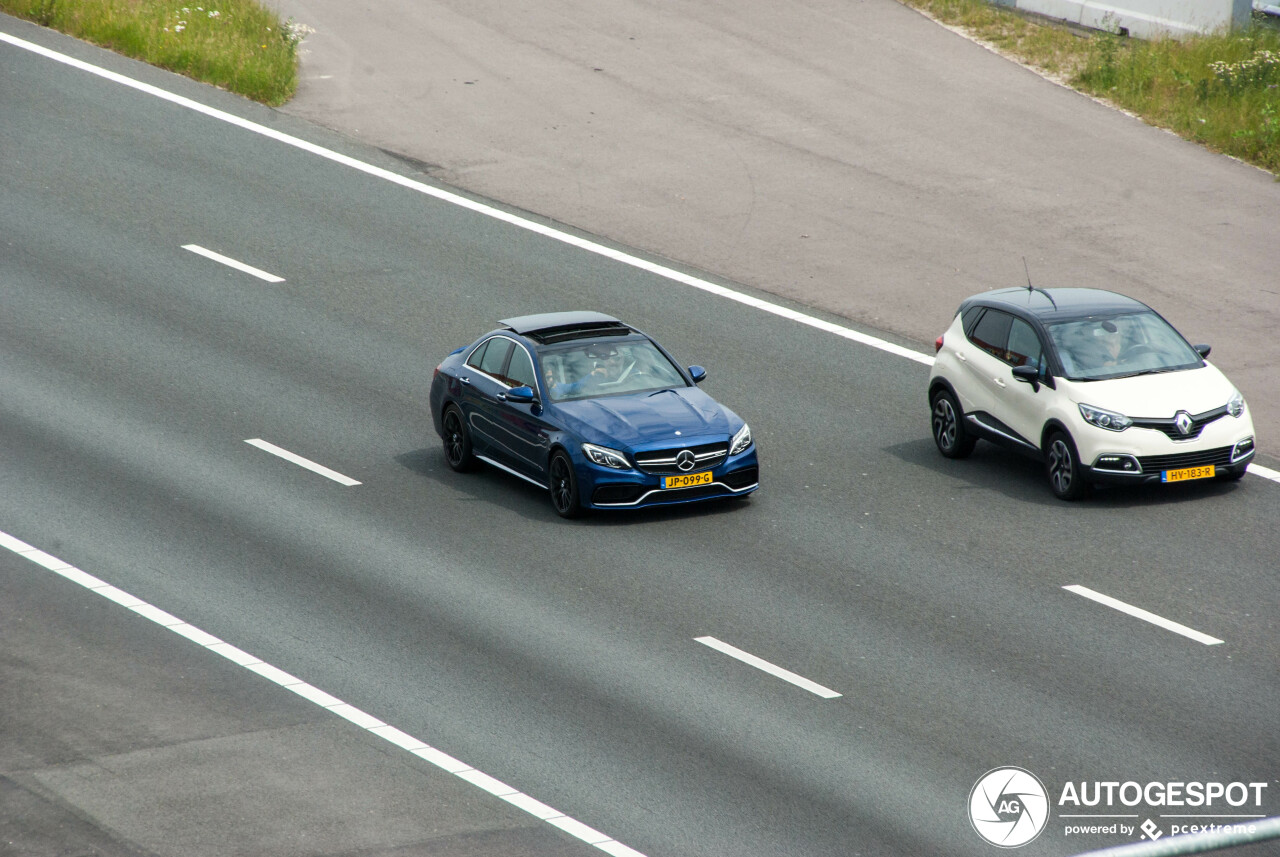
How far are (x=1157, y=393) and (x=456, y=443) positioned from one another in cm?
703

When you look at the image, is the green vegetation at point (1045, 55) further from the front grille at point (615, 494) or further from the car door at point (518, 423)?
the front grille at point (615, 494)

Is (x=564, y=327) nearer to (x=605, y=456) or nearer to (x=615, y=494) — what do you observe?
(x=605, y=456)

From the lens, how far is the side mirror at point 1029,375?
1750 cm

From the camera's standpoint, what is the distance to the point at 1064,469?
1714 centimetres

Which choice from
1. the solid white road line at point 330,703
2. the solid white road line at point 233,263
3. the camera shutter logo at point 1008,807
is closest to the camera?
the camera shutter logo at point 1008,807

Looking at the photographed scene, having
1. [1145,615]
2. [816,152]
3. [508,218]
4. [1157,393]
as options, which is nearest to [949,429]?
[1157,393]

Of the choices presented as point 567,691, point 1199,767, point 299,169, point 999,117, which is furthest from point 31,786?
point 999,117

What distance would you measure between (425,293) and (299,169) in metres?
5.25

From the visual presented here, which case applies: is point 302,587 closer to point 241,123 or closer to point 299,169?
point 299,169

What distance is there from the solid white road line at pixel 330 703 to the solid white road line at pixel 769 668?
2594mm

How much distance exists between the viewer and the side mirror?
1750 cm

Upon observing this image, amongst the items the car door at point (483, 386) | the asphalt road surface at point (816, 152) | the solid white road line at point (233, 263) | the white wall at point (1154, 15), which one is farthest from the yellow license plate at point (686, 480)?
the white wall at point (1154, 15)

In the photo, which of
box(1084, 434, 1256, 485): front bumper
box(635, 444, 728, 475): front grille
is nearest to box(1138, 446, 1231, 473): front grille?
box(1084, 434, 1256, 485): front bumper

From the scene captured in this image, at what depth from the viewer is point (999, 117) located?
29094 millimetres
